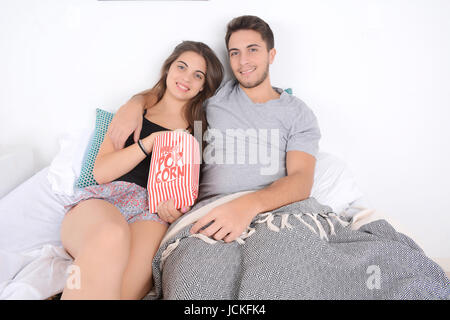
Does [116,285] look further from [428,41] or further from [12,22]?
[428,41]

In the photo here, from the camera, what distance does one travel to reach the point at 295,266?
0.75 m

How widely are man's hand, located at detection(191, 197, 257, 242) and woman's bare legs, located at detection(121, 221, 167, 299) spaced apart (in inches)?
5.9

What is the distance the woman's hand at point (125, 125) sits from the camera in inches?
43.8

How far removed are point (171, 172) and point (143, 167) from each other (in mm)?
163

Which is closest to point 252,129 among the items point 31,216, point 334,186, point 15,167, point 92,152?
point 334,186

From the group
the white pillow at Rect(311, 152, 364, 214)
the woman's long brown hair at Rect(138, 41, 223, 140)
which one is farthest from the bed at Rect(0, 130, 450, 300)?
the woman's long brown hair at Rect(138, 41, 223, 140)

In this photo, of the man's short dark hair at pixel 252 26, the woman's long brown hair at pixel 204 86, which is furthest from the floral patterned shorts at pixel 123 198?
the man's short dark hair at pixel 252 26

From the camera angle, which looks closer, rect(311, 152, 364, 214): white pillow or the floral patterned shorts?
the floral patterned shorts

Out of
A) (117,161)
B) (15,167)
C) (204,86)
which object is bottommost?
(15,167)

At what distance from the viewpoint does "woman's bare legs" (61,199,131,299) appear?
71cm

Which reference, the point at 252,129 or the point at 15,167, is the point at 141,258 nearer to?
the point at 252,129

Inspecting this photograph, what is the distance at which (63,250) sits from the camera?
1.01 metres

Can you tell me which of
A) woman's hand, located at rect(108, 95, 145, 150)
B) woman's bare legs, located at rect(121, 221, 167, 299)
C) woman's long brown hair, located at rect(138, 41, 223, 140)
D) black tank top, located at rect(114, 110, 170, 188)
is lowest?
woman's bare legs, located at rect(121, 221, 167, 299)

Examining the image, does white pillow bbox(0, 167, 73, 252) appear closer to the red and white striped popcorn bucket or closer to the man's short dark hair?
the red and white striped popcorn bucket
